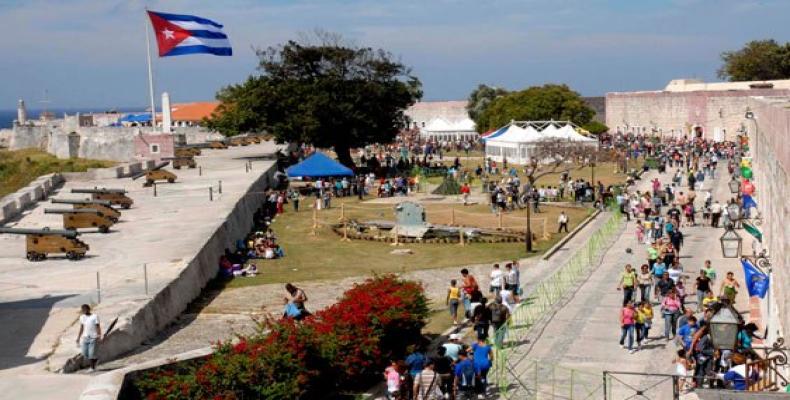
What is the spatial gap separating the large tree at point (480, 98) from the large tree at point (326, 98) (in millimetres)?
41549

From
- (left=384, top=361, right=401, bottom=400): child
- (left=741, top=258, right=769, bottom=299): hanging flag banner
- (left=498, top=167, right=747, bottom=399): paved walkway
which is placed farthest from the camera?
(left=741, top=258, right=769, bottom=299): hanging flag banner

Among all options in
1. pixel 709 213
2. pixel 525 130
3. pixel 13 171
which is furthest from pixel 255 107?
pixel 709 213

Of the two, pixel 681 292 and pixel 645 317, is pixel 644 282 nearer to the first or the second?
pixel 681 292

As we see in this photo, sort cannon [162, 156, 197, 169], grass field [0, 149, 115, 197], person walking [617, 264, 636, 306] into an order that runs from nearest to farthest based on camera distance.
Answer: person walking [617, 264, 636, 306]
cannon [162, 156, 197, 169]
grass field [0, 149, 115, 197]

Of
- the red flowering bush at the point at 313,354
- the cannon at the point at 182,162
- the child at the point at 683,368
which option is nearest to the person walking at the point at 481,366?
the red flowering bush at the point at 313,354

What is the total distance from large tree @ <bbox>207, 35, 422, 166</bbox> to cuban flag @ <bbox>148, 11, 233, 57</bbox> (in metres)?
5.61

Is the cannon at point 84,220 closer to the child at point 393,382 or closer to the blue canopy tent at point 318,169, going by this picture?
the blue canopy tent at point 318,169

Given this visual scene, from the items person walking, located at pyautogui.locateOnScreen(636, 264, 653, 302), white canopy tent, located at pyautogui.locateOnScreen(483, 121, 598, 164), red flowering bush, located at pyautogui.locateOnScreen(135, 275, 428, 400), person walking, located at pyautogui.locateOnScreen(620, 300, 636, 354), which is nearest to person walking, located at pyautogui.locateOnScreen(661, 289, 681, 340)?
person walking, located at pyautogui.locateOnScreen(620, 300, 636, 354)

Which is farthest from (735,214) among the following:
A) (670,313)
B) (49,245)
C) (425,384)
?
(49,245)

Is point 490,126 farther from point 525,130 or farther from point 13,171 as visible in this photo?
point 13,171

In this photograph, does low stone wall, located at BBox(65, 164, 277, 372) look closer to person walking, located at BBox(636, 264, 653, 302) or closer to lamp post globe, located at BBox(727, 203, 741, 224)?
person walking, located at BBox(636, 264, 653, 302)

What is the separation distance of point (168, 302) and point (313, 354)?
8.18 m

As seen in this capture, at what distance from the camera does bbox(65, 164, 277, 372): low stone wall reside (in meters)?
17.8

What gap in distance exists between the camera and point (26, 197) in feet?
126
